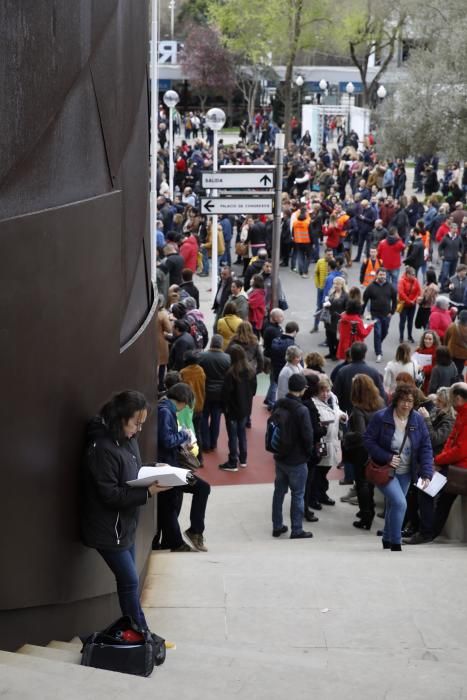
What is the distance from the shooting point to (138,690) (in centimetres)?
518

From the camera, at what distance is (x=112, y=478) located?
630cm

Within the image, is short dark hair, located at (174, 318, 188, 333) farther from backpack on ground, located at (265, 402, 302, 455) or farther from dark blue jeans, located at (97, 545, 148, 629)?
dark blue jeans, located at (97, 545, 148, 629)

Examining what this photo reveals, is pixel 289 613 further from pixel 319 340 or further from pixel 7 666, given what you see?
pixel 319 340

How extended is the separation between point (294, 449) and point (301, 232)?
49.8 feet

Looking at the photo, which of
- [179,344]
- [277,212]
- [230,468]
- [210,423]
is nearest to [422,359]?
[210,423]

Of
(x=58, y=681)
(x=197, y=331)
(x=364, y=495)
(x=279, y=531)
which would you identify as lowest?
(x=279, y=531)

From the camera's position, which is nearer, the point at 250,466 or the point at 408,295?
the point at 250,466

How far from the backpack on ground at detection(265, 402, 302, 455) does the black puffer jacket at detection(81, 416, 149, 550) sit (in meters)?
3.93

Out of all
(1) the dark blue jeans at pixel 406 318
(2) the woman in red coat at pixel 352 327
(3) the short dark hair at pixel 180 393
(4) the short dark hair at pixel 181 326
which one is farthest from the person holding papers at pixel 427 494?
(1) the dark blue jeans at pixel 406 318

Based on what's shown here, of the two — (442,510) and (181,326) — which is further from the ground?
(181,326)

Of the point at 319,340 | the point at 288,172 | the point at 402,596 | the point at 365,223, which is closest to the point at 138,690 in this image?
the point at 402,596

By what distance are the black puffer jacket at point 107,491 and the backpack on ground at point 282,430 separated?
3932mm

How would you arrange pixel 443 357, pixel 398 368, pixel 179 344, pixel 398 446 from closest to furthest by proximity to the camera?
1. pixel 398 446
2. pixel 398 368
3. pixel 443 357
4. pixel 179 344

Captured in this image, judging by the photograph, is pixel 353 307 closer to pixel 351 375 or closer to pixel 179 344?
pixel 179 344
